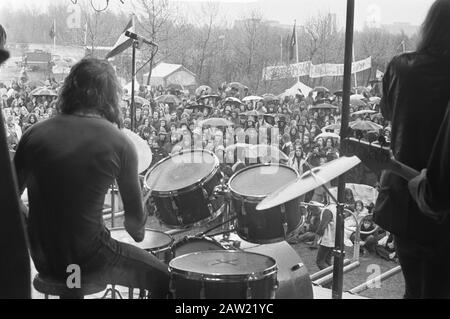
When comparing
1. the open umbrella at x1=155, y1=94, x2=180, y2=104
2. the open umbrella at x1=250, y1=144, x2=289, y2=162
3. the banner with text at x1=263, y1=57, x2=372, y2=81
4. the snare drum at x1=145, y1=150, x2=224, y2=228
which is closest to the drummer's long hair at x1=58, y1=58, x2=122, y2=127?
the snare drum at x1=145, y1=150, x2=224, y2=228

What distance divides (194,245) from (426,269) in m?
1.69

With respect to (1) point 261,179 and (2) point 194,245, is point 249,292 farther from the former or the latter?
(1) point 261,179

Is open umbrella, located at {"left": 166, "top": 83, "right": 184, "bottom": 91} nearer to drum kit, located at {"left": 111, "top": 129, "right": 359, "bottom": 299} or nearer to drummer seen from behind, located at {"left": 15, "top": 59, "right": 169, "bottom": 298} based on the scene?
drum kit, located at {"left": 111, "top": 129, "right": 359, "bottom": 299}

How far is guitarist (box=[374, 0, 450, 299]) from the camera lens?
1938 millimetres

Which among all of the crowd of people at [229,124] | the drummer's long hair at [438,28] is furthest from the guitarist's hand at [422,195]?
the drummer's long hair at [438,28]

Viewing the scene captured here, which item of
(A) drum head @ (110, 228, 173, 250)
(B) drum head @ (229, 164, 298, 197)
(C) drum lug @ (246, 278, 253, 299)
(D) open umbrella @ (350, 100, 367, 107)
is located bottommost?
(D) open umbrella @ (350, 100, 367, 107)

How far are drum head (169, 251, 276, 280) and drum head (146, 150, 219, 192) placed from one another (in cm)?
70

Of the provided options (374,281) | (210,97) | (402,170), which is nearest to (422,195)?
(402,170)

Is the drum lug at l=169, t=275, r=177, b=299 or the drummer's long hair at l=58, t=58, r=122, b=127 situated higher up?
the drummer's long hair at l=58, t=58, r=122, b=127

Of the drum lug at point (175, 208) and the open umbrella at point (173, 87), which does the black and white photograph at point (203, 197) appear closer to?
the drum lug at point (175, 208)

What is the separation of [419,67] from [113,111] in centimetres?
121

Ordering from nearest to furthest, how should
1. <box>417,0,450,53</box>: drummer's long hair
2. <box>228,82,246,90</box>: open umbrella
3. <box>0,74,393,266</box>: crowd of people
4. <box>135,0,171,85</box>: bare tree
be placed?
<box>417,0,450,53</box>: drummer's long hair, <box>135,0,171,85</box>: bare tree, <box>0,74,393,266</box>: crowd of people, <box>228,82,246,90</box>: open umbrella

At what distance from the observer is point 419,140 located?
198cm
